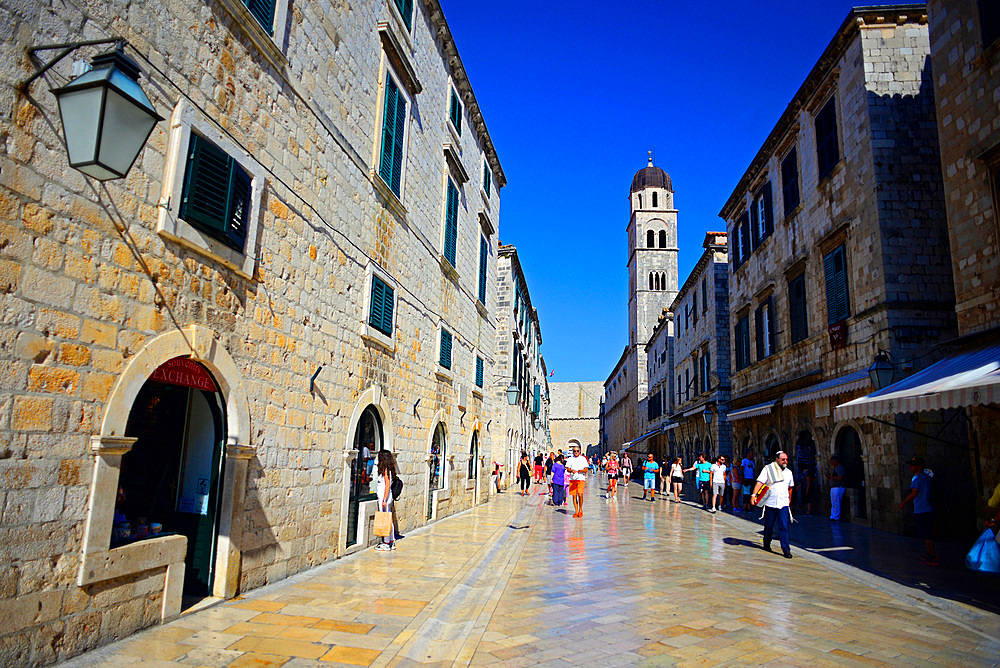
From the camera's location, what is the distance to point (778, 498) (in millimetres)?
9969

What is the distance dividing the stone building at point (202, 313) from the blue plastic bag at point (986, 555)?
24.8 ft

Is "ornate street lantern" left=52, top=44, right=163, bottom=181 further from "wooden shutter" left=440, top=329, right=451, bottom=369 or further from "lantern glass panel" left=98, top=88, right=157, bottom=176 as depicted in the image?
"wooden shutter" left=440, top=329, right=451, bottom=369

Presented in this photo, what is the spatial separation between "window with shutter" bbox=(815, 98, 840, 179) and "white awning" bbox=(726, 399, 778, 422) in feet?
21.8

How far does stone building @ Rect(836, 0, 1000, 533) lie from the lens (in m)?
9.09

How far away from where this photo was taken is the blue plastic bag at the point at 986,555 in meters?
6.62

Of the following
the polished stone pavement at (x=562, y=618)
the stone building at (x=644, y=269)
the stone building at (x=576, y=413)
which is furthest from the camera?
the stone building at (x=576, y=413)

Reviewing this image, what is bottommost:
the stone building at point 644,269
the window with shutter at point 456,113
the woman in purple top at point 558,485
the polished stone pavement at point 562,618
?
the polished stone pavement at point 562,618

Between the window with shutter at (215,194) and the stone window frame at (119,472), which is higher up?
the window with shutter at (215,194)

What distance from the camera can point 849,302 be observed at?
14.4 meters

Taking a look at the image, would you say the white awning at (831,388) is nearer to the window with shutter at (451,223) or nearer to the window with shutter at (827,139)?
the window with shutter at (827,139)

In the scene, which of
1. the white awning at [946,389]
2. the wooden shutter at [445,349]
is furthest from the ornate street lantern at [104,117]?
the wooden shutter at [445,349]

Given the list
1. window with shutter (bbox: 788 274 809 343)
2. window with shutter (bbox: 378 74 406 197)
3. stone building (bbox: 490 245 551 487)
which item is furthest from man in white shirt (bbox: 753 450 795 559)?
stone building (bbox: 490 245 551 487)

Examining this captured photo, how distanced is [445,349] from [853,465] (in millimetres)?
10226

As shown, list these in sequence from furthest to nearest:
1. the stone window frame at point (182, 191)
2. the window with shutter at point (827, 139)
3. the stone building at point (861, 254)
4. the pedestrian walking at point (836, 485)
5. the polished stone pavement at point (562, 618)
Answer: the window with shutter at point (827, 139) < the pedestrian walking at point (836, 485) < the stone building at point (861, 254) < the stone window frame at point (182, 191) < the polished stone pavement at point (562, 618)
